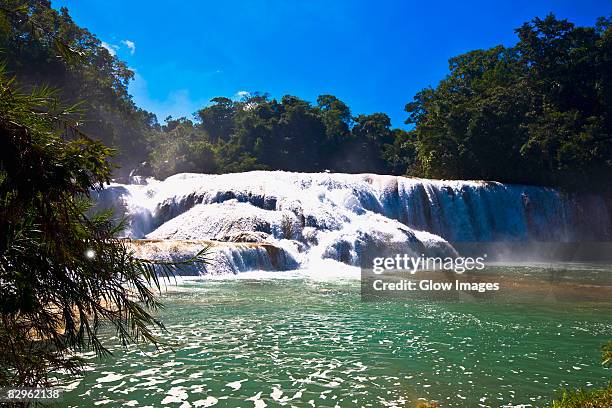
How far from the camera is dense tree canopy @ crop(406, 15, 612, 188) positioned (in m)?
37.7

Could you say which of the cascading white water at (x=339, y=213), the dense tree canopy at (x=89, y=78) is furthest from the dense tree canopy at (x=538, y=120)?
the dense tree canopy at (x=89, y=78)

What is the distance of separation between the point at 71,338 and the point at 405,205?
29158 millimetres

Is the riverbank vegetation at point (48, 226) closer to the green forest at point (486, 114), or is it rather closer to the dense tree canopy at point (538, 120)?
the green forest at point (486, 114)

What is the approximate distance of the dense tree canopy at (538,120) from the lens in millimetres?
37656

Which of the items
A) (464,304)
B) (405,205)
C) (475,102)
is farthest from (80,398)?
(475,102)

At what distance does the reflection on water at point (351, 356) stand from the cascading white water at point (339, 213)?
8337 mm

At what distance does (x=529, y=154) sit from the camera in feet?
126

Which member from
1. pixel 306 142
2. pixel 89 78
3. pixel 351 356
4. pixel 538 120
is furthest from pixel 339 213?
pixel 306 142

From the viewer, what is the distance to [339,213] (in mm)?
26250

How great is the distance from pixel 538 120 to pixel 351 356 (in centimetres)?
3853

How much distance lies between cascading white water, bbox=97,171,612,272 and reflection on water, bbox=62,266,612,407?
8337 mm

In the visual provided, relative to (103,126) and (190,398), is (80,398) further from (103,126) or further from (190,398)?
(103,126)

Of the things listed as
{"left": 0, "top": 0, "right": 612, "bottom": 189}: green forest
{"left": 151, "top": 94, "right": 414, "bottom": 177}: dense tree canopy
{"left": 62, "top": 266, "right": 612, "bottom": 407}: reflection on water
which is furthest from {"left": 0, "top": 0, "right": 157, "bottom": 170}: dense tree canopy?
{"left": 62, "top": 266, "right": 612, "bottom": 407}: reflection on water

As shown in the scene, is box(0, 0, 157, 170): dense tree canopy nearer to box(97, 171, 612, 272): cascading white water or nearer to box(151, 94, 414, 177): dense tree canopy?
box(151, 94, 414, 177): dense tree canopy
